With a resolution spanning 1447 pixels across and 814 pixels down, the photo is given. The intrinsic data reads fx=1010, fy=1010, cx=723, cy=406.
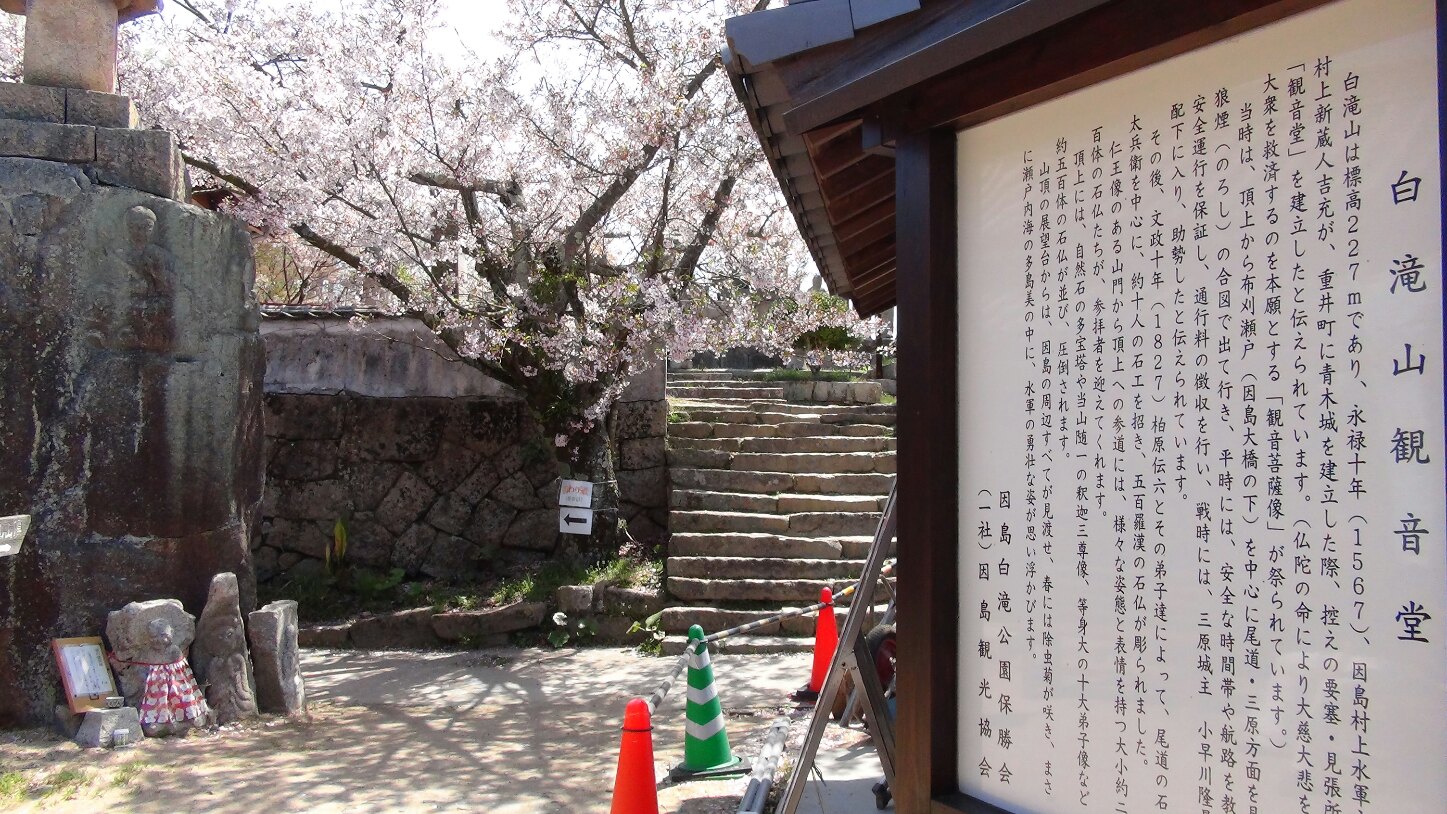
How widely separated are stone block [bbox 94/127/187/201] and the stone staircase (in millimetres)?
5343

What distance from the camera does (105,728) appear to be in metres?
5.52

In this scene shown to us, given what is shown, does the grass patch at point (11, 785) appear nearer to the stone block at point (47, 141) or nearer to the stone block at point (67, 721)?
the stone block at point (67, 721)

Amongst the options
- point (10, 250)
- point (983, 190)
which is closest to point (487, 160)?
point (10, 250)

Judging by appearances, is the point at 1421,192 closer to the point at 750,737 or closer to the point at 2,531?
the point at 750,737

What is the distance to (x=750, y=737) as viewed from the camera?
631 cm

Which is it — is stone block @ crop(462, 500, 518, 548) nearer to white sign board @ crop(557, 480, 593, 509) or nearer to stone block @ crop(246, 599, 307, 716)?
white sign board @ crop(557, 480, 593, 509)

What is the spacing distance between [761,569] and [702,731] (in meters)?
4.20

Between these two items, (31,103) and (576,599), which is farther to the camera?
(576,599)

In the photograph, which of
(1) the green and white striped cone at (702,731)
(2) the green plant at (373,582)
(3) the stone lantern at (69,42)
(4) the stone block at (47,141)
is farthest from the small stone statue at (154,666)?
(2) the green plant at (373,582)

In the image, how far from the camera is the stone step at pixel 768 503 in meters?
10.6

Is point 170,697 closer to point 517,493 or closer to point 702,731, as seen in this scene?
point 702,731

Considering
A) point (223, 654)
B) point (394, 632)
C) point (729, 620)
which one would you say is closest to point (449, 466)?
point (394, 632)

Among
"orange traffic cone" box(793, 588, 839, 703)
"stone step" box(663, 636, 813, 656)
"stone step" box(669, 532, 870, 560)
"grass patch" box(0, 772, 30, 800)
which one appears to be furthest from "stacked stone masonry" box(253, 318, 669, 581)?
"grass patch" box(0, 772, 30, 800)

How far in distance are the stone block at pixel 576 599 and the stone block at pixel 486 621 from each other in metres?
0.24
